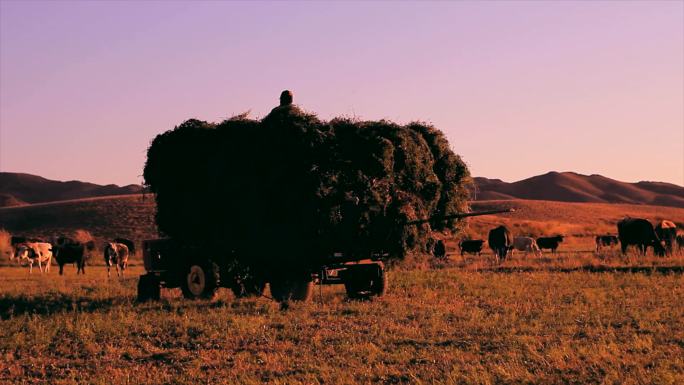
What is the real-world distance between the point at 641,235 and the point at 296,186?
94.1ft

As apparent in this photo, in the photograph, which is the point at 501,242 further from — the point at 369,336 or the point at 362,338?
the point at 362,338

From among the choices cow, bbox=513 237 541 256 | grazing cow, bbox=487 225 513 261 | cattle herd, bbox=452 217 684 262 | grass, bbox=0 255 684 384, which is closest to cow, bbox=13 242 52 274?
grass, bbox=0 255 684 384

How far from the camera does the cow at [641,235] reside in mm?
41531

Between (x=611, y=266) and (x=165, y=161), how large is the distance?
58.3ft

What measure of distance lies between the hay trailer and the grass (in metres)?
0.50

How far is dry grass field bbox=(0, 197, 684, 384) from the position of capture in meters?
11.5

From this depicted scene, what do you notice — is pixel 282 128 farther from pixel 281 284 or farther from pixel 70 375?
pixel 70 375

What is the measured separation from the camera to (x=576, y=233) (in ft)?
252

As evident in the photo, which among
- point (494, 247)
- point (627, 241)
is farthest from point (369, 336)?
point (627, 241)

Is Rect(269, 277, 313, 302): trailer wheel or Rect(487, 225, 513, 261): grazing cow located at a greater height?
Rect(487, 225, 513, 261): grazing cow

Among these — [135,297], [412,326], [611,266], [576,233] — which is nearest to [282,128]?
[412,326]

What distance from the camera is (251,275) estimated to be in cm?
2058

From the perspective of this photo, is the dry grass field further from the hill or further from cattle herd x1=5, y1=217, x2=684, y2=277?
the hill

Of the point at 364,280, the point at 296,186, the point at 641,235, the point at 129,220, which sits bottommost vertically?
the point at 364,280
